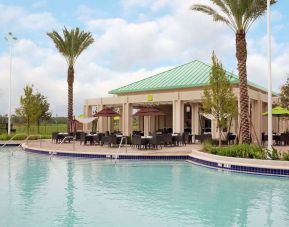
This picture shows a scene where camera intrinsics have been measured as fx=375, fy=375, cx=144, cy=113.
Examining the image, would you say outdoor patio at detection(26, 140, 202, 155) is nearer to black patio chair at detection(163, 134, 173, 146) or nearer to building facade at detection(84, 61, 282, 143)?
black patio chair at detection(163, 134, 173, 146)

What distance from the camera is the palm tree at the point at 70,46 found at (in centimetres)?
3259

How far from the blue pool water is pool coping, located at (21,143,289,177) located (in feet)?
1.77

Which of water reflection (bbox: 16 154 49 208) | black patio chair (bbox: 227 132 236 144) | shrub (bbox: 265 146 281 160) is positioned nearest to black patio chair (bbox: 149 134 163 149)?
black patio chair (bbox: 227 132 236 144)

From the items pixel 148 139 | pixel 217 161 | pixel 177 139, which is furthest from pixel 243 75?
pixel 217 161

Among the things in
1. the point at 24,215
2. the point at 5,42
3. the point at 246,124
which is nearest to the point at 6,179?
the point at 24,215

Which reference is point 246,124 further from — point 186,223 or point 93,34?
point 93,34

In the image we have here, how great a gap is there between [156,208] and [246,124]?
11.9 metres

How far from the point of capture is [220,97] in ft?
61.5

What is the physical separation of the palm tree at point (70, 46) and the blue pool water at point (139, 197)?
59.9 ft

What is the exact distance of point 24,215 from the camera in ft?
24.9

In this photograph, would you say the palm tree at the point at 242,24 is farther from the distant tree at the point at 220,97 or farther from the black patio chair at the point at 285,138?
the black patio chair at the point at 285,138

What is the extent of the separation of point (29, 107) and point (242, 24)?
18308 mm

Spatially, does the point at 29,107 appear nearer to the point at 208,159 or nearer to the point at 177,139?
the point at 177,139

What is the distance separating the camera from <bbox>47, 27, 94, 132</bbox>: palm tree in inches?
1283
